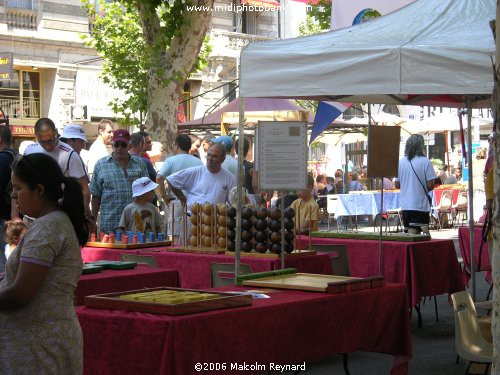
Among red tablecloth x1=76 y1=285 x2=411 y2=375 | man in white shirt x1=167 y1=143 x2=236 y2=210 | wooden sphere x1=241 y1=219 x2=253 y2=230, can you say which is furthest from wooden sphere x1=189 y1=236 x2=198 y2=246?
red tablecloth x1=76 y1=285 x2=411 y2=375

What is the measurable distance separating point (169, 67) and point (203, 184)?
298 inches

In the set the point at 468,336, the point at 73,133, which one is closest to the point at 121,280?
the point at 468,336

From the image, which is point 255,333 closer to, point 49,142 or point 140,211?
point 140,211

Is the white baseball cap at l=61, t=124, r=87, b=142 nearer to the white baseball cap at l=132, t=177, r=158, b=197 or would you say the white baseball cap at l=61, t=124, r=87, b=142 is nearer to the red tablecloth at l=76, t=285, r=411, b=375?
the white baseball cap at l=132, t=177, r=158, b=197

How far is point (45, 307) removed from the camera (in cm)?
408

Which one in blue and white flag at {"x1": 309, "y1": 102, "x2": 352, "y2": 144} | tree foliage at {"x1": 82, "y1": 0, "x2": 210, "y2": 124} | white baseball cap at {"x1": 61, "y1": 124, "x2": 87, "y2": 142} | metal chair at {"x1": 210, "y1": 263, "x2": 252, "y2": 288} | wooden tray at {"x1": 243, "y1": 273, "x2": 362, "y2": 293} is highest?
tree foliage at {"x1": 82, "y1": 0, "x2": 210, "y2": 124}

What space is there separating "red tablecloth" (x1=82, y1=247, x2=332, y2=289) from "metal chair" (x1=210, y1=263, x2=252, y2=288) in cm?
25

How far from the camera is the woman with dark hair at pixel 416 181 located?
11.9 m

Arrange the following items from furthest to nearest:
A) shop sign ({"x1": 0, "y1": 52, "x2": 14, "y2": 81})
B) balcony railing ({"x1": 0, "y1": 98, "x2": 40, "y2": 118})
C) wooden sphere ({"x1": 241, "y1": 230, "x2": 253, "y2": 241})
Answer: balcony railing ({"x1": 0, "y1": 98, "x2": 40, "y2": 118}), shop sign ({"x1": 0, "y1": 52, "x2": 14, "y2": 81}), wooden sphere ({"x1": 241, "y1": 230, "x2": 253, "y2": 241})

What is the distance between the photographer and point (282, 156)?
24.3ft

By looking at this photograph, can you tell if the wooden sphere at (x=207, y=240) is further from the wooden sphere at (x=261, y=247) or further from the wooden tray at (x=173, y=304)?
the wooden tray at (x=173, y=304)

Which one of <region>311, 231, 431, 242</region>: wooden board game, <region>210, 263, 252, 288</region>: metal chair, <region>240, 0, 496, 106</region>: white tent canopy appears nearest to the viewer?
<region>240, 0, 496, 106</region>: white tent canopy

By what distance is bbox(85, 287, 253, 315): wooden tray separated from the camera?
15.8 ft

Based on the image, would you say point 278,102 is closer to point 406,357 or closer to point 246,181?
point 246,181
